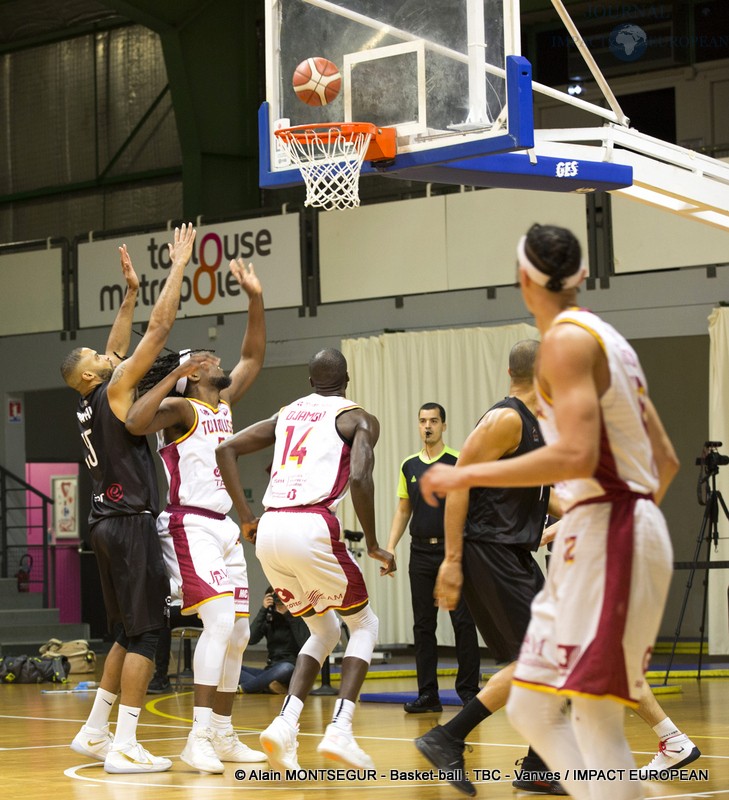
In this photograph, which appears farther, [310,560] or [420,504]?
[420,504]

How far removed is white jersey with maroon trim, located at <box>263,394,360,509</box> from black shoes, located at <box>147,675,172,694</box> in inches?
225

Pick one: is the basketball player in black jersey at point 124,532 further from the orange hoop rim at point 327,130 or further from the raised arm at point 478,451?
the raised arm at point 478,451

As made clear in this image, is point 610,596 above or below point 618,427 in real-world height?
below

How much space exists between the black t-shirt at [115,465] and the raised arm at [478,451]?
1938 millimetres

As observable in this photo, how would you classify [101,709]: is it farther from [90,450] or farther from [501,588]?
[501,588]

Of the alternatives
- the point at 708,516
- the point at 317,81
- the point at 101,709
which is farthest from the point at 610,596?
the point at 708,516

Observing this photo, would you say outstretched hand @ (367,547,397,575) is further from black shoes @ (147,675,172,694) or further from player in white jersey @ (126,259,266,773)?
black shoes @ (147,675,172,694)

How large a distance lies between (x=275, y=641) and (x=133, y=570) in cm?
524

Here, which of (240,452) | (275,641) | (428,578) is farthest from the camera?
(275,641)

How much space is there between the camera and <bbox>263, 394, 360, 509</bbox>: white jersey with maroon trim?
20.5ft

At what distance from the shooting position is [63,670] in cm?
1317

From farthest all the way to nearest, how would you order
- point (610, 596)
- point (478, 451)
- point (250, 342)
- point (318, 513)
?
point (250, 342), point (318, 513), point (478, 451), point (610, 596)

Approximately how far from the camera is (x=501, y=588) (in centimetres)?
579

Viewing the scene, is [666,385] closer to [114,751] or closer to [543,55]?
[543,55]
